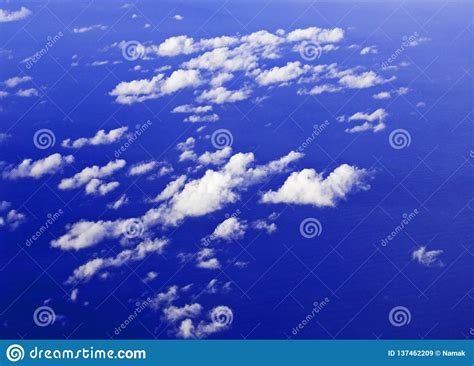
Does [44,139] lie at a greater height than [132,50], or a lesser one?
lesser

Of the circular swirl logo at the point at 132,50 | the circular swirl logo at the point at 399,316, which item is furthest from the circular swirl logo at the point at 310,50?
the circular swirl logo at the point at 399,316

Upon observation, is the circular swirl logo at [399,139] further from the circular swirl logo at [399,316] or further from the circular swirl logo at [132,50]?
the circular swirl logo at [132,50]

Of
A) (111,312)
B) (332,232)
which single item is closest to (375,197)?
(332,232)
